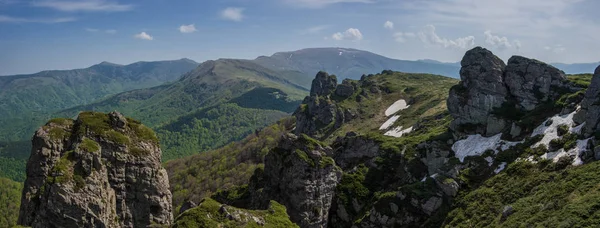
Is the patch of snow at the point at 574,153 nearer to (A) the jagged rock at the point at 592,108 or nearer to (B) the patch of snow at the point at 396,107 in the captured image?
(A) the jagged rock at the point at 592,108

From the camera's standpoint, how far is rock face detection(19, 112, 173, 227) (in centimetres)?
3662

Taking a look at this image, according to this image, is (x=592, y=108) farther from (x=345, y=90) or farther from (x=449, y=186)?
(x=345, y=90)

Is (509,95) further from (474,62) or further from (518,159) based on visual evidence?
(518,159)

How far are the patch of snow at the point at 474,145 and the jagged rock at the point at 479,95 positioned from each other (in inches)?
67.9

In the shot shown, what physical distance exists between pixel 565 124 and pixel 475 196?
57.0 feet

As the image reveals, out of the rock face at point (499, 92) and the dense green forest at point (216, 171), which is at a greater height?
the rock face at point (499, 92)

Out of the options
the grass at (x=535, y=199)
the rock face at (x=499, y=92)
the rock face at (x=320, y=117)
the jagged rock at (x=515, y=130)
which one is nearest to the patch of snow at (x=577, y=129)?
the grass at (x=535, y=199)

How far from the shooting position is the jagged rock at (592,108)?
159ft

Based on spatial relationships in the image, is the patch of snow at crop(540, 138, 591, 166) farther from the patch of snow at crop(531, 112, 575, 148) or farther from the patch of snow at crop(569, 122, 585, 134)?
the patch of snow at crop(531, 112, 575, 148)

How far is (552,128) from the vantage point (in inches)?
2159

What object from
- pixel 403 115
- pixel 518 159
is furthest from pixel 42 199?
pixel 403 115

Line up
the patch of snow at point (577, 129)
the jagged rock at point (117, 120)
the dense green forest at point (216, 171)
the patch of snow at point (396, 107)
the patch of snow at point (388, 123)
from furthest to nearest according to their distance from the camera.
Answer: the dense green forest at point (216, 171) → the patch of snow at point (396, 107) → the patch of snow at point (388, 123) → the patch of snow at point (577, 129) → the jagged rock at point (117, 120)

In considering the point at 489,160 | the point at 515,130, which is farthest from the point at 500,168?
the point at 515,130

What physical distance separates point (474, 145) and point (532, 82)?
15998mm
